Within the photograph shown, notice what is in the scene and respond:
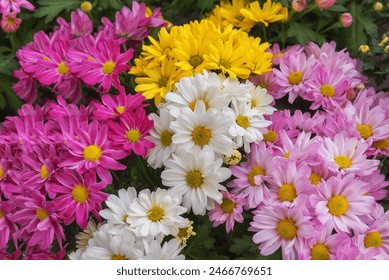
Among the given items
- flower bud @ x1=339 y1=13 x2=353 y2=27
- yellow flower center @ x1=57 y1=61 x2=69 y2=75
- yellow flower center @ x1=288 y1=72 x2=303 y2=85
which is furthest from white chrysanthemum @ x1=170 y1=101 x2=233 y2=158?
flower bud @ x1=339 y1=13 x2=353 y2=27

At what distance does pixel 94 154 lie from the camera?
1160 mm

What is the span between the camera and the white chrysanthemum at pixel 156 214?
3.60 ft

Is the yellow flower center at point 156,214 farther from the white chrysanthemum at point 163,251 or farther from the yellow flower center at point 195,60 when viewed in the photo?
the yellow flower center at point 195,60

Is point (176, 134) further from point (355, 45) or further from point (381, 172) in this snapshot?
point (355, 45)

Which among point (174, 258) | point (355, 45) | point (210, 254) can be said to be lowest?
point (210, 254)

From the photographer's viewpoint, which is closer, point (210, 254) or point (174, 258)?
point (174, 258)

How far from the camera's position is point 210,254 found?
1.24m

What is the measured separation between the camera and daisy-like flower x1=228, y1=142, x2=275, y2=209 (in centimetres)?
117
